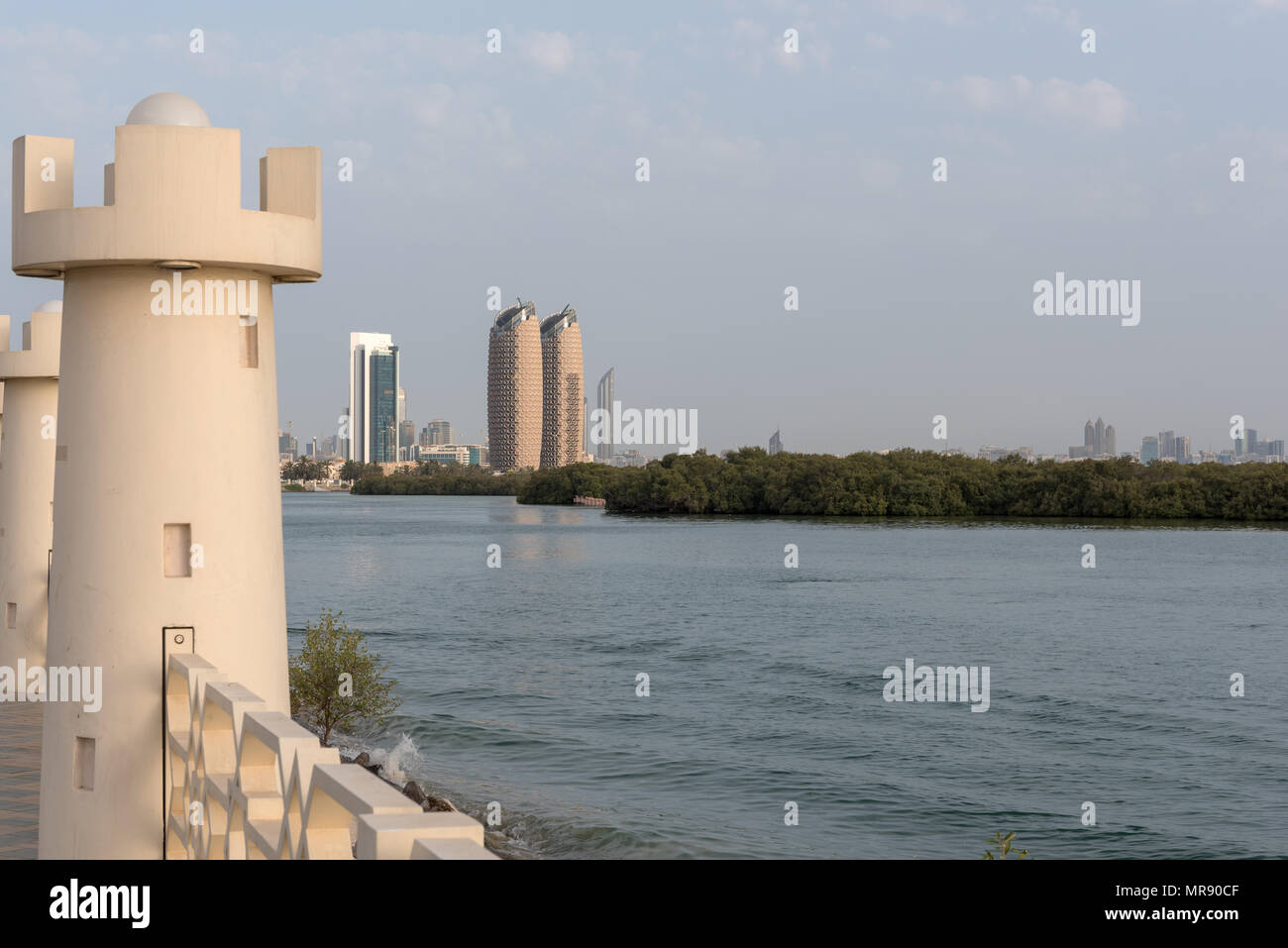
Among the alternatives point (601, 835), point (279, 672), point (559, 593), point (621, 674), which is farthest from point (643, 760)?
point (559, 593)

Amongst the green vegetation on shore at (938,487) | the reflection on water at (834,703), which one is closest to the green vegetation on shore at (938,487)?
the green vegetation on shore at (938,487)

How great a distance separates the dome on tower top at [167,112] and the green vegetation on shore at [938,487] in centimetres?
11780

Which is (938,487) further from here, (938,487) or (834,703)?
(834,703)

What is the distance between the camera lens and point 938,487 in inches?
5162

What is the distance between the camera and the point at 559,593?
60.4 meters

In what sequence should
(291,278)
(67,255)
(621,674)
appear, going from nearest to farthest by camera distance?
(67,255)
(291,278)
(621,674)

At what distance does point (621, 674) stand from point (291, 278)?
29.7 metres

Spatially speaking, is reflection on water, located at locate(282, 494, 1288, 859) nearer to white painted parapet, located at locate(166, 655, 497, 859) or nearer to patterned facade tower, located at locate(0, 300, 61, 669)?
patterned facade tower, located at locate(0, 300, 61, 669)

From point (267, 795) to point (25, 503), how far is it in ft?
40.6

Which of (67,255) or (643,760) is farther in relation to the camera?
(643,760)
